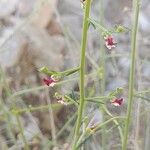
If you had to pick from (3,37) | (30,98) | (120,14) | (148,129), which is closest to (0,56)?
(3,37)

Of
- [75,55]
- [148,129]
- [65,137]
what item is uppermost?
[75,55]

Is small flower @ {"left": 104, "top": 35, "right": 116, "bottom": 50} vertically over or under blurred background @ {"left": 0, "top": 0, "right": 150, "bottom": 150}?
over

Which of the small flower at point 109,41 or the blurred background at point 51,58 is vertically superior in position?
the small flower at point 109,41

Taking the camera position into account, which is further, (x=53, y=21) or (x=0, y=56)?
(x=53, y=21)

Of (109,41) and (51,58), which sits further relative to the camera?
(51,58)

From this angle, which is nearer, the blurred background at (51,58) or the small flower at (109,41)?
the small flower at (109,41)

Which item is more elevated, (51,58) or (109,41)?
(109,41)

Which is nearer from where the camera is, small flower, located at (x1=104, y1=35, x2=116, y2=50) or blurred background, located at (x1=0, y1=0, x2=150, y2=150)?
small flower, located at (x1=104, y1=35, x2=116, y2=50)

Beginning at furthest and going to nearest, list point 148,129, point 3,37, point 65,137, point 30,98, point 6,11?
point 6,11 → point 3,37 → point 30,98 → point 65,137 → point 148,129

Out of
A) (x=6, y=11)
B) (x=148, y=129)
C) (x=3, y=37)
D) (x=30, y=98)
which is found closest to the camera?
(x=148, y=129)

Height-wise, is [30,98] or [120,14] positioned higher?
[120,14]

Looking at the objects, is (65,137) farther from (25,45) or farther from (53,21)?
(53,21)
